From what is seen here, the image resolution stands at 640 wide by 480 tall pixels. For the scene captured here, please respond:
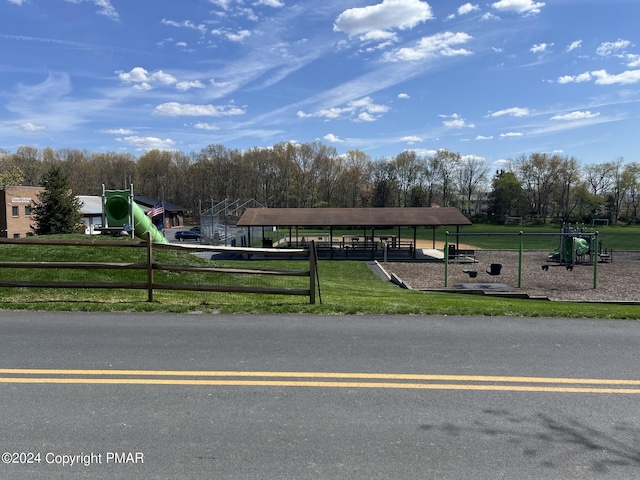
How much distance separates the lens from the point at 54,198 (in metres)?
34.9

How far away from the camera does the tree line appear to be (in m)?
97.2

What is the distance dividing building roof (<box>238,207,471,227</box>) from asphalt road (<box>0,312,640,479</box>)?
1012 inches

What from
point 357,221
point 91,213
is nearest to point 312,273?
point 357,221

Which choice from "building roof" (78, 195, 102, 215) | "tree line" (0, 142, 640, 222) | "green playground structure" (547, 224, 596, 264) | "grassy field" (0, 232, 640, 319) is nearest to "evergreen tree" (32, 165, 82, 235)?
"building roof" (78, 195, 102, 215)

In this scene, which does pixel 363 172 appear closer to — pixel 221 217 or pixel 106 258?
pixel 221 217

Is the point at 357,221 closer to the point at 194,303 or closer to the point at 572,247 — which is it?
the point at 572,247

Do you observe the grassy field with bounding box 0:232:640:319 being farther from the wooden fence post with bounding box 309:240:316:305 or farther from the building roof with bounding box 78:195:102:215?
the building roof with bounding box 78:195:102:215

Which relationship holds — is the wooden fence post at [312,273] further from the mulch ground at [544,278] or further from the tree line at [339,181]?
the tree line at [339,181]

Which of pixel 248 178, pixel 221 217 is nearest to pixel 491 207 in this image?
pixel 248 178

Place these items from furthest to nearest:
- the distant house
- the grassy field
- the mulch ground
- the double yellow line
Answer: the distant house → the mulch ground → the grassy field → the double yellow line

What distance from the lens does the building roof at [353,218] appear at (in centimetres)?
3206

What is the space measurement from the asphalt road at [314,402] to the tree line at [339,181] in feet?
298

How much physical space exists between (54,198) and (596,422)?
128ft

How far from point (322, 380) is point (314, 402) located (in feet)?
1.74
